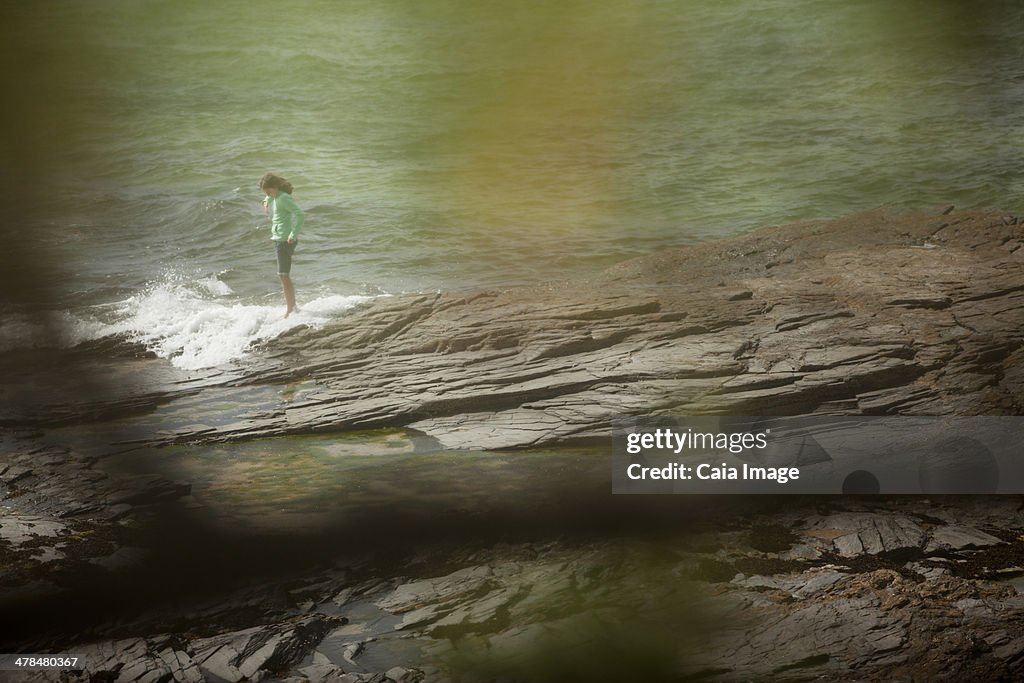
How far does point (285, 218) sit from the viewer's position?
9.15 meters

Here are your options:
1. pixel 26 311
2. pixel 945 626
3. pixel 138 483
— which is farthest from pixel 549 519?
pixel 26 311

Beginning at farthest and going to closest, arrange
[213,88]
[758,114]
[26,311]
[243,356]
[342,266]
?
[213,88] < [758,114] < [342,266] < [26,311] < [243,356]

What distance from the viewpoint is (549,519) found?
20.1ft

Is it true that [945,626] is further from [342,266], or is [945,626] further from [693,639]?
[342,266]

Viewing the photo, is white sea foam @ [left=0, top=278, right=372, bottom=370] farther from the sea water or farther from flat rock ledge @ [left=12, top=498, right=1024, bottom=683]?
flat rock ledge @ [left=12, top=498, right=1024, bottom=683]

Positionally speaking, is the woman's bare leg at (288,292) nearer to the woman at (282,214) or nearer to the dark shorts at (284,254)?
the dark shorts at (284,254)

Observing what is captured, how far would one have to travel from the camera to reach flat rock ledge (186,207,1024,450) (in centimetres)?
718

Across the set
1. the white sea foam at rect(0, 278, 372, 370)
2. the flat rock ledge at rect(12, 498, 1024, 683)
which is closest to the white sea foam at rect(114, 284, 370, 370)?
the white sea foam at rect(0, 278, 372, 370)

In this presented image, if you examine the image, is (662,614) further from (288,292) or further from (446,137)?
(446,137)

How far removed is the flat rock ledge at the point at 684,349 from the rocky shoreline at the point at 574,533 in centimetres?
3

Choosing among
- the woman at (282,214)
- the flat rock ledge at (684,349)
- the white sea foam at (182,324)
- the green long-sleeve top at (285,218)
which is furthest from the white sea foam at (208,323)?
the green long-sleeve top at (285,218)

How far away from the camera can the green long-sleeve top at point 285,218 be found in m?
9.09

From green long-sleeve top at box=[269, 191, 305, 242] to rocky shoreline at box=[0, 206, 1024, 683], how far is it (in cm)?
114

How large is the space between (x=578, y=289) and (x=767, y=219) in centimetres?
572
